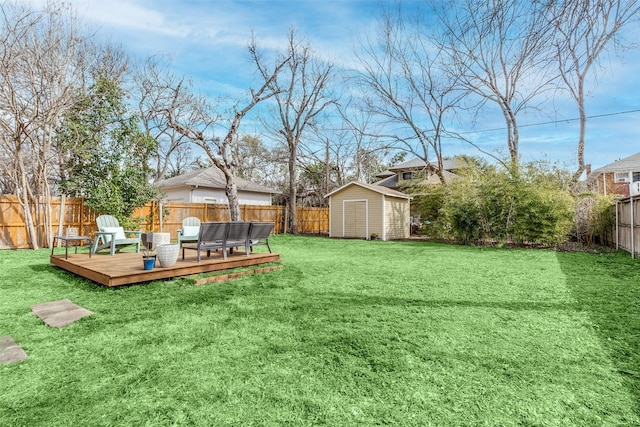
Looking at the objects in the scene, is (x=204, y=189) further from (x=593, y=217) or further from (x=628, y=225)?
(x=628, y=225)

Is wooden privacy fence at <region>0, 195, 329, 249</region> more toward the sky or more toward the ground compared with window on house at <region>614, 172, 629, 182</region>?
more toward the ground

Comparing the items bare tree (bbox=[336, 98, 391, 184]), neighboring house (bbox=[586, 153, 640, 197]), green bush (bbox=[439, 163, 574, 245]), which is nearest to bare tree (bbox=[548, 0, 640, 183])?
green bush (bbox=[439, 163, 574, 245])

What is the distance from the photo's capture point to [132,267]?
534 centimetres

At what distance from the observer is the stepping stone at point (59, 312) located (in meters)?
3.44

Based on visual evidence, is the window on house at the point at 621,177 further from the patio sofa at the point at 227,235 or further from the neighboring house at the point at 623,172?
the patio sofa at the point at 227,235

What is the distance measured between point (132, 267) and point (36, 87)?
27.5 feet

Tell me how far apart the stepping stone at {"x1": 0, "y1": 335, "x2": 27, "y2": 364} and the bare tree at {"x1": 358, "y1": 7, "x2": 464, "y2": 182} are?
16.0m

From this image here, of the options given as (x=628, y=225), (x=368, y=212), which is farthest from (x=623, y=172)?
(x=368, y=212)

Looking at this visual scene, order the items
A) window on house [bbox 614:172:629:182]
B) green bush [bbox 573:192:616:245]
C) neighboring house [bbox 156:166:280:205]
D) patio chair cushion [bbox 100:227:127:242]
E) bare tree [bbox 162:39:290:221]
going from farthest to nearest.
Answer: window on house [bbox 614:172:629:182] < neighboring house [bbox 156:166:280:205] < bare tree [bbox 162:39:290:221] < green bush [bbox 573:192:616:245] < patio chair cushion [bbox 100:227:127:242]

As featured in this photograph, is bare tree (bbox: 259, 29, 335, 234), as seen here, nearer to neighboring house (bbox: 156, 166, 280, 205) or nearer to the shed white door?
neighboring house (bbox: 156, 166, 280, 205)

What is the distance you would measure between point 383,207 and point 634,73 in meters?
10.2

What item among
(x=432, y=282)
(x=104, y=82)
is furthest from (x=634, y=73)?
Result: (x=104, y=82)

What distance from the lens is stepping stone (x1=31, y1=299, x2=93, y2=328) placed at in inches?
135

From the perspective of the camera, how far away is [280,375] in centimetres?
233
